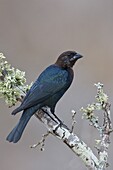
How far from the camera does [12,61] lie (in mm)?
3172

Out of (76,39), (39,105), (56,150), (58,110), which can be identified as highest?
(76,39)

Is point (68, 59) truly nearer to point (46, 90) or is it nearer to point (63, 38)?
point (46, 90)

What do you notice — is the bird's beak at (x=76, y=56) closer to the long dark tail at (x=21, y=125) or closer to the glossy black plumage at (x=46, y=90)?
the glossy black plumage at (x=46, y=90)

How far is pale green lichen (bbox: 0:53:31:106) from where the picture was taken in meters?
1.04

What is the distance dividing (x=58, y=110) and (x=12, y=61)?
49cm

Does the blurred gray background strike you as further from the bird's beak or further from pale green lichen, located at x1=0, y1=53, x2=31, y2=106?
pale green lichen, located at x1=0, y1=53, x2=31, y2=106

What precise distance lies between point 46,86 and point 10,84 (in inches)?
9.6

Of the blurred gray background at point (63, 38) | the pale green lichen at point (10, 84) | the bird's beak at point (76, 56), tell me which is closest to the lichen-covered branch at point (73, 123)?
the pale green lichen at point (10, 84)

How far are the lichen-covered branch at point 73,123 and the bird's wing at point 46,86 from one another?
23 millimetres

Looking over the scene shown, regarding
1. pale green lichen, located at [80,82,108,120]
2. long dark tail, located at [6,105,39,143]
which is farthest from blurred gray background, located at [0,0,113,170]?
pale green lichen, located at [80,82,108,120]

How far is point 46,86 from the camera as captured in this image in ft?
4.20

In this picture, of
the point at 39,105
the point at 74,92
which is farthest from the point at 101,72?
the point at 39,105

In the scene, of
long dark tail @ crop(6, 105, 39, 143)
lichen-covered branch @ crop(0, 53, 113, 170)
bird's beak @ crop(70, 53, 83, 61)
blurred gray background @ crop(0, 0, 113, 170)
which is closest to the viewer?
lichen-covered branch @ crop(0, 53, 113, 170)

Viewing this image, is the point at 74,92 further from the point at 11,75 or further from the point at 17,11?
the point at 11,75
